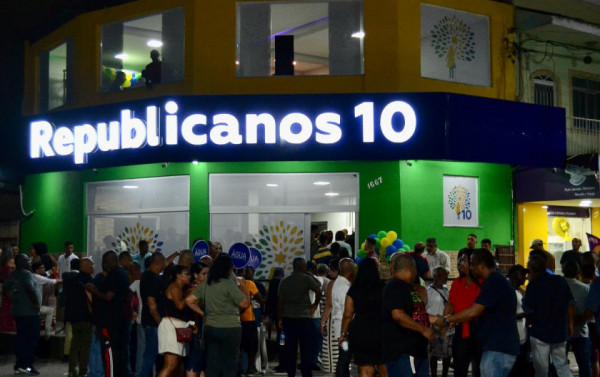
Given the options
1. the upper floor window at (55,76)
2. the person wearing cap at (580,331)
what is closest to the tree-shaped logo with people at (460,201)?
the person wearing cap at (580,331)

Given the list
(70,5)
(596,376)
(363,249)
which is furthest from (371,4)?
(596,376)

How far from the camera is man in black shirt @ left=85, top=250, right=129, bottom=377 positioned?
12.9 metres

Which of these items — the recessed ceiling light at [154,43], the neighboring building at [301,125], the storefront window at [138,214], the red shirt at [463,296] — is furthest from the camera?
the recessed ceiling light at [154,43]

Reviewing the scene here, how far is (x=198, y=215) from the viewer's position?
2003 cm

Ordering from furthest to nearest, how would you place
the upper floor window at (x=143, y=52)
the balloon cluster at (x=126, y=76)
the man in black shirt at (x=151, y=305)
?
the balloon cluster at (x=126, y=76)
the upper floor window at (x=143, y=52)
the man in black shirt at (x=151, y=305)

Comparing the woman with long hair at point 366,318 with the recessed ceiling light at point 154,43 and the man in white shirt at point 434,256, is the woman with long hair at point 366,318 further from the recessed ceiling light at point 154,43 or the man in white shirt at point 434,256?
the recessed ceiling light at point 154,43

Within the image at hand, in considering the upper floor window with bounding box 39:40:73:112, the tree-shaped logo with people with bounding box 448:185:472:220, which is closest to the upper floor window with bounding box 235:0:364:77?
the tree-shaped logo with people with bounding box 448:185:472:220

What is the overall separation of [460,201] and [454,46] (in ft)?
11.7

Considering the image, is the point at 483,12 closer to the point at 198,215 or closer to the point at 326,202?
the point at 326,202

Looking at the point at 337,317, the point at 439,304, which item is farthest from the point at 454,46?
the point at 337,317

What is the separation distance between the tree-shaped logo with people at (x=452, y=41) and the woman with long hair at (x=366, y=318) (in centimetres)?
1116

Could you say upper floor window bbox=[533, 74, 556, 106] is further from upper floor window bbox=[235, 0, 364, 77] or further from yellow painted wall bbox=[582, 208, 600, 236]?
upper floor window bbox=[235, 0, 364, 77]

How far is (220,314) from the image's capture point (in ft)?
36.7

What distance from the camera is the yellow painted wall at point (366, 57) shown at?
→ 64.1ft
